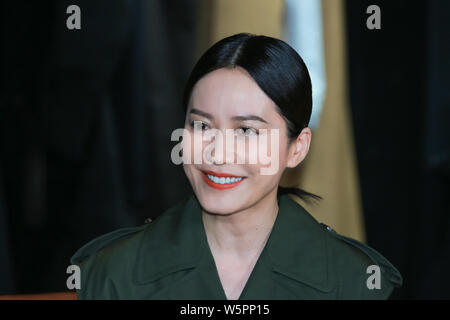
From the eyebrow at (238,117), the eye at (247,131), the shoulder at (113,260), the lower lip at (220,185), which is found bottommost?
the shoulder at (113,260)

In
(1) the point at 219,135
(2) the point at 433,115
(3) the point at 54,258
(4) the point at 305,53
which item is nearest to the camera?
(1) the point at 219,135

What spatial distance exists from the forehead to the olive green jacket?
161 mm

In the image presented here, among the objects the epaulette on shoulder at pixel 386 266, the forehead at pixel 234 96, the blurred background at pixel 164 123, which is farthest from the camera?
the blurred background at pixel 164 123

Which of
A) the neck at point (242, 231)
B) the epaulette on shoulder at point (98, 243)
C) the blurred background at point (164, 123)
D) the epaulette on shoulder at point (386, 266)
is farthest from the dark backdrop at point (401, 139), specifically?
the epaulette on shoulder at point (98, 243)

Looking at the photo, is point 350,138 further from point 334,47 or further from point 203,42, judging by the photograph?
point 203,42

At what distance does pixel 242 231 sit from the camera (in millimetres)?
769

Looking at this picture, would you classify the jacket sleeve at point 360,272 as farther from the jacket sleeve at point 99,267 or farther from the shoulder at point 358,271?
the jacket sleeve at point 99,267

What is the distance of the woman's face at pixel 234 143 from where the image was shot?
683 mm

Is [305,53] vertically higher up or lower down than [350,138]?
higher up

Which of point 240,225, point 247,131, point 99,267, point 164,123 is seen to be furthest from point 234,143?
point 164,123

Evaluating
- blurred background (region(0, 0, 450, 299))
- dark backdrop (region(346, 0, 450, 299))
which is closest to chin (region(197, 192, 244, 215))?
Answer: blurred background (region(0, 0, 450, 299))

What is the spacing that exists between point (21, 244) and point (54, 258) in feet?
0.26

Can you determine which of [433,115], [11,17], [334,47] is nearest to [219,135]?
[334,47]

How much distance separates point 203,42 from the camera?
1.05m
